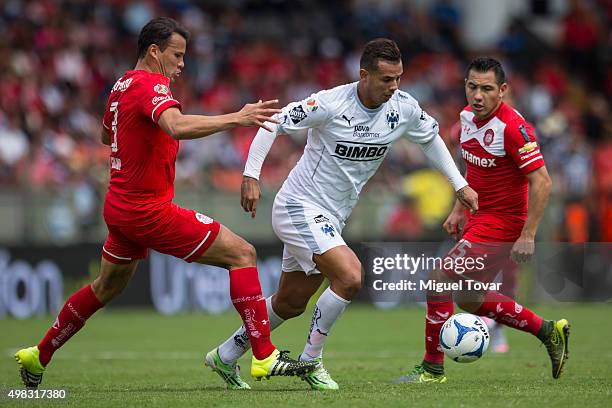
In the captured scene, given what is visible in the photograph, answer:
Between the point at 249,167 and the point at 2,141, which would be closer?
the point at 249,167

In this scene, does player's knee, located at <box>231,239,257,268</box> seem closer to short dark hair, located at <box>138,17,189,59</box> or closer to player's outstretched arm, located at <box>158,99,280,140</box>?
player's outstretched arm, located at <box>158,99,280,140</box>

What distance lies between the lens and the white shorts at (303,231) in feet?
27.1

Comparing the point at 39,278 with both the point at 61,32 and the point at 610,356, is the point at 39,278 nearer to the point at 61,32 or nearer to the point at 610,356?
the point at 61,32

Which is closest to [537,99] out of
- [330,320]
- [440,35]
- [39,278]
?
[440,35]

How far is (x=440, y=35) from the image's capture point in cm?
2562

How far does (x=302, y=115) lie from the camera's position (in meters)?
8.31

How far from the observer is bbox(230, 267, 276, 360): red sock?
8023 millimetres

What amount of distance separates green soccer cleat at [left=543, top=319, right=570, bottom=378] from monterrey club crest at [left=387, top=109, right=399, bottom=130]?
2.21 m

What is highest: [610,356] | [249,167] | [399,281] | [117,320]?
[249,167]

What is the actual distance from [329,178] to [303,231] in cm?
49

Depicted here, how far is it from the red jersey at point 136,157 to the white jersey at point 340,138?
96cm

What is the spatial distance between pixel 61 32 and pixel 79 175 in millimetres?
4307

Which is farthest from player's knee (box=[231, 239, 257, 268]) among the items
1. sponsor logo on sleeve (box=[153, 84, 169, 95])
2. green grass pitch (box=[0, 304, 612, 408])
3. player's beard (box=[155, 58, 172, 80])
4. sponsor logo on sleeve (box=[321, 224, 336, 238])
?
player's beard (box=[155, 58, 172, 80])

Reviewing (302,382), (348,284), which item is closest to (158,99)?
(348,284)
